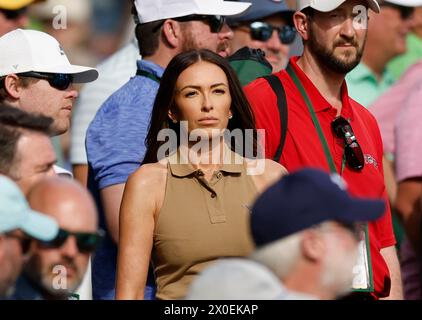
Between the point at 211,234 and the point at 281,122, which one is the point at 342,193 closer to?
the point at 211,234

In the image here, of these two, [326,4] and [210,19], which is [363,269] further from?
[210,19]

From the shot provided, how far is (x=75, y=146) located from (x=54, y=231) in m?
3.30

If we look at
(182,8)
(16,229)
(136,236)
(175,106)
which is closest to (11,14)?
(182,8)

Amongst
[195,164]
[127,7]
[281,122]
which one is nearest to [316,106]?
[281,122]

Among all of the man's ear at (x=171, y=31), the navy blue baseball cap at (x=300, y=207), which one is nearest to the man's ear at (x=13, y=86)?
the man's ear at (x=171, y=31)

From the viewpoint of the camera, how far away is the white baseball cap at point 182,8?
25.9 feet

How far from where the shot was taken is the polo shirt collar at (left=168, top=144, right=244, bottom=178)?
256 inches

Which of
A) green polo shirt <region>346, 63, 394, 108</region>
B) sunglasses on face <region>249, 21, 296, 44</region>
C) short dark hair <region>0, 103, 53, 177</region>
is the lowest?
short dark hair <region>0, 103, 53, 177</region>

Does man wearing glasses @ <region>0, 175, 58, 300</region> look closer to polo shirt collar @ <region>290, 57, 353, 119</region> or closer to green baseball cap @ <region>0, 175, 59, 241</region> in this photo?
green baseball cap @ <region>0, 175, 59, 241</region>

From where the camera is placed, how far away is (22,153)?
580 cm

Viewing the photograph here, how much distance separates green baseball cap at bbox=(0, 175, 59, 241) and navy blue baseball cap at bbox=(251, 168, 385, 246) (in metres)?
0.70

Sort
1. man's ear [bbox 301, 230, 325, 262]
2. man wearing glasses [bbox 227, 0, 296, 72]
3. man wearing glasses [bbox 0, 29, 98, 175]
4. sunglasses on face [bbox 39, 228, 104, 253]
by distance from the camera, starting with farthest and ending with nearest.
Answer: man wearing glasses [bbox 227, 0, 296, 72] < man wearing glasses [bbox 0, 29, 98, 175] < sunglasses on face [bbox 39, 228, 104, 253] < man's ear [bbox 301, 230, 325, 262]

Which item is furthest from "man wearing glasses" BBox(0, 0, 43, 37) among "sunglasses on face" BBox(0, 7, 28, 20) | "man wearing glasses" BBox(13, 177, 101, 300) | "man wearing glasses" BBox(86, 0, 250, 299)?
"man wearing glasses" BBox(13, 177, 101, 300)

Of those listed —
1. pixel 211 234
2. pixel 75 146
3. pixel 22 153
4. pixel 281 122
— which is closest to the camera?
pixel 22 153
